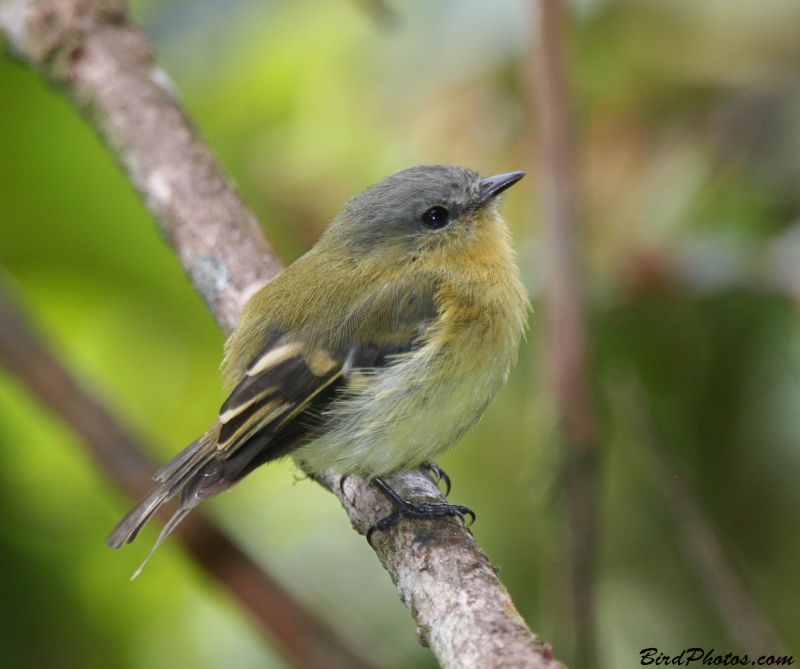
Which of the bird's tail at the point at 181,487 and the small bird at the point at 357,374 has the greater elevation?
the small bird at the point at 357,374

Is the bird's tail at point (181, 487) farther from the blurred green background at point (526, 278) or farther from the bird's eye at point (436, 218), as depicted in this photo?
the bird's eye at point (436, 218)

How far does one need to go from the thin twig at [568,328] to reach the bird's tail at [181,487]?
2.94 ft

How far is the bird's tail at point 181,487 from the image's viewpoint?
99.7 inches

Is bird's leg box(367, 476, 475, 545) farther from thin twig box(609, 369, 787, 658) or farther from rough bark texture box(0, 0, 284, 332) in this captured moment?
rough bark texture box(0, 0, 284, 332)

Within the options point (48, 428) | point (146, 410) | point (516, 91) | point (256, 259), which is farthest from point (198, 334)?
point (516, 91)

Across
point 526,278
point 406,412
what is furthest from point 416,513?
point 526,278

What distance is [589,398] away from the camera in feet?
8.45

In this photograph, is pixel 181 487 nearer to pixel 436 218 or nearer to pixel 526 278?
pixel 436 218

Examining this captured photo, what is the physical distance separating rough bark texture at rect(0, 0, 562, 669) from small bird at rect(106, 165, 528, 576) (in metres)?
0.12

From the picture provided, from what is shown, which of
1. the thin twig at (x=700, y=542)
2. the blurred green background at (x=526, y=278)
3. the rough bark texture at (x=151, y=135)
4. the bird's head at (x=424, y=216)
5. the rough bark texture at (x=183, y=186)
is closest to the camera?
the rough bark texture at (x=183, y=186)

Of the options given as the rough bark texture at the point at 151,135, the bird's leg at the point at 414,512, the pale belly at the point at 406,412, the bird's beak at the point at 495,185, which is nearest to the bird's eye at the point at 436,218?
the bird's beak at the point at 495,185

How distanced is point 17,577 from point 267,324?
58.6 inches

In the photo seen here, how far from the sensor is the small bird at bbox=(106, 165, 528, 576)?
2.65 metres

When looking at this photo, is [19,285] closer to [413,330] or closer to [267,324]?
[267,324]
